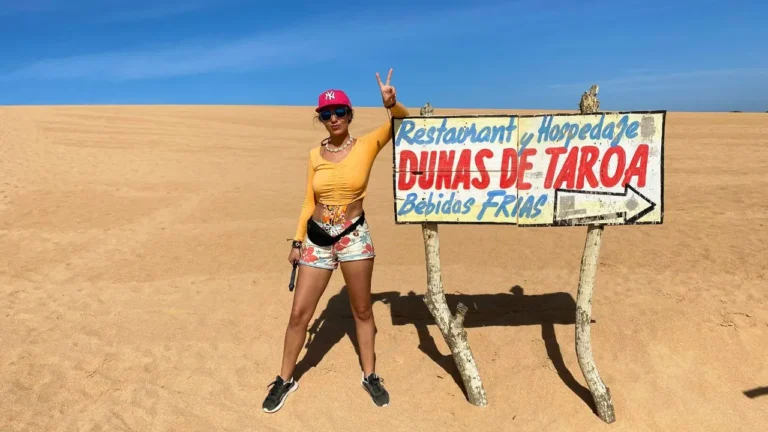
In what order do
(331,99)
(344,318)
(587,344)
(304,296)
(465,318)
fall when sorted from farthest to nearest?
(344,318) → (465,318) → (587,344) → (304,296) → (331,99)

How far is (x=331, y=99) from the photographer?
3.74 m

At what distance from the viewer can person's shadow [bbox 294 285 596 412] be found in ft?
17.4

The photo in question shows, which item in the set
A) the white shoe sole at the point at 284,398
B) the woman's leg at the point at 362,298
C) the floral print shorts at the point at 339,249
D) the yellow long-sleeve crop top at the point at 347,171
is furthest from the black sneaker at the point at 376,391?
the yellow long-sleeve crop top at the point at 347,171

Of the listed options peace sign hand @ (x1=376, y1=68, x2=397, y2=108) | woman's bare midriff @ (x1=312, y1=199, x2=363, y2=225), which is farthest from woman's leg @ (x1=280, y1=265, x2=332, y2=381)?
Result: peace sign hand @ (x1=376, y1=68, x2=397, y2=108)

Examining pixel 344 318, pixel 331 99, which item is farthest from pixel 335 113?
pixel 344 318

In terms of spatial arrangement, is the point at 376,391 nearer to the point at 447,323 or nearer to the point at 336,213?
the point at 447,323

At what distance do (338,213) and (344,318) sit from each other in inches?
108

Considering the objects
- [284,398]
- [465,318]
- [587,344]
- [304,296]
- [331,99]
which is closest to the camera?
[331,99]

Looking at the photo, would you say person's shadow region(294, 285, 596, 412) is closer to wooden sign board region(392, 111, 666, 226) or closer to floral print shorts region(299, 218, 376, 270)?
floral print shorts region(299, 218, 376, 270)

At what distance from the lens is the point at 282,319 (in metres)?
6.27

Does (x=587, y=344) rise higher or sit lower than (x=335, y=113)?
lower

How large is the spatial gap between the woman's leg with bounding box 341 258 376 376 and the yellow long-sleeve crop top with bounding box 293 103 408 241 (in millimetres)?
546

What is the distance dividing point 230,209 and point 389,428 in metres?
7.81

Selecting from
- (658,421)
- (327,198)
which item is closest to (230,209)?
(327,198)
